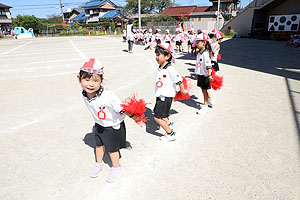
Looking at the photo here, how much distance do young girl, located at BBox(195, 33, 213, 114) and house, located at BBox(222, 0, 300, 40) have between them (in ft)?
69.3

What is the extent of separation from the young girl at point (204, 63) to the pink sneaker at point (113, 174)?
251cm

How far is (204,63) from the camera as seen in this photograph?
437cm

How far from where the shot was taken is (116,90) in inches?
251

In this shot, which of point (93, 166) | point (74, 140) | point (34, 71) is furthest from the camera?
point (34, 71)

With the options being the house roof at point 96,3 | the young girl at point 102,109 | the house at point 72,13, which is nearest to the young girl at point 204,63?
the young girl at point 102,109

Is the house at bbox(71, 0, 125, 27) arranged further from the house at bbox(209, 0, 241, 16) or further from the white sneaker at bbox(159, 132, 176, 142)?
the white sneaker at bbox(159, 132, 176, 142)

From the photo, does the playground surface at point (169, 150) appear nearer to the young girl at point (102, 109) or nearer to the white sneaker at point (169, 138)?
the white sneaker at point (169, 138)

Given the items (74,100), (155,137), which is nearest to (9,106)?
(74,100)

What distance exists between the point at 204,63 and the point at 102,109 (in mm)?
2717

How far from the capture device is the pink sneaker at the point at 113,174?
272 cm

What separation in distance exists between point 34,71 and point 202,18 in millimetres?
40873

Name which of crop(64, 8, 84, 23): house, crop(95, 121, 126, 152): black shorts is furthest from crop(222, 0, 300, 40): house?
crop(64, 8, 84, 23): house

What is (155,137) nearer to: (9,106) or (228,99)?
(228,99)

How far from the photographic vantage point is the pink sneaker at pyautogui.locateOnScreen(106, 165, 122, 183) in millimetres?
2721
